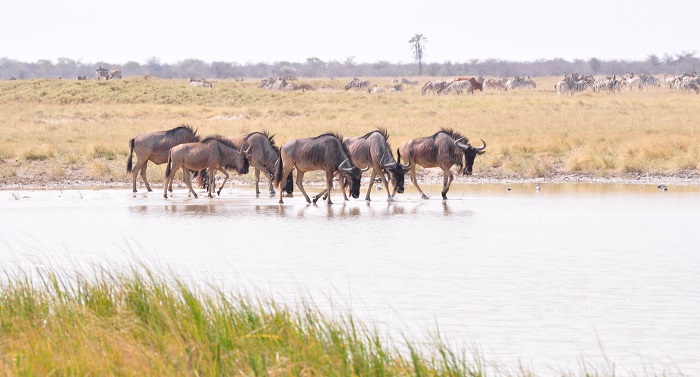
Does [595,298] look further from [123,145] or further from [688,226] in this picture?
[123,145]

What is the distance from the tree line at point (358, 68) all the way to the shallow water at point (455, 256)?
103 metres

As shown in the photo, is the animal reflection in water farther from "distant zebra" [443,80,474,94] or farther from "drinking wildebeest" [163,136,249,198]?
"distant zebra" [443,80,474,94]

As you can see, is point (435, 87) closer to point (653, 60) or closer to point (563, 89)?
point (563, 89)

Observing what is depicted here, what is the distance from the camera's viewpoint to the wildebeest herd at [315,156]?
19.2 m

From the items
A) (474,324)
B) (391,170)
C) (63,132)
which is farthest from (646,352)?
(63,132)

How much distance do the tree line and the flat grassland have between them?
223ft

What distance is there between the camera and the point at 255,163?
21.9 meters

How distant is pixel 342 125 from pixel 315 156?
16.8 metres

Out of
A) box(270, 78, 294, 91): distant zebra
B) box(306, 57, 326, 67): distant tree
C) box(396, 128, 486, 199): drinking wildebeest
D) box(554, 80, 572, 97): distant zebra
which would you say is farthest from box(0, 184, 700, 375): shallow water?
box(306, 57, 326, 67): distant tree

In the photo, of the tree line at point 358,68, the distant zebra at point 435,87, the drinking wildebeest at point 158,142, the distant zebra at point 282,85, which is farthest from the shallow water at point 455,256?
the tree line at point 358,68

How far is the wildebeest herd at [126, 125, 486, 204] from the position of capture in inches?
757

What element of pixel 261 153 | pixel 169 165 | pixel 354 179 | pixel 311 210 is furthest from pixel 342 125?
pixel 311 210

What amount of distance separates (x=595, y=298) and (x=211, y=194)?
12606 millimetres

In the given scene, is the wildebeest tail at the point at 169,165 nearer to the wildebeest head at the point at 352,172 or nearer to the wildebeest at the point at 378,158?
the wildebeest at the point at 378,158
